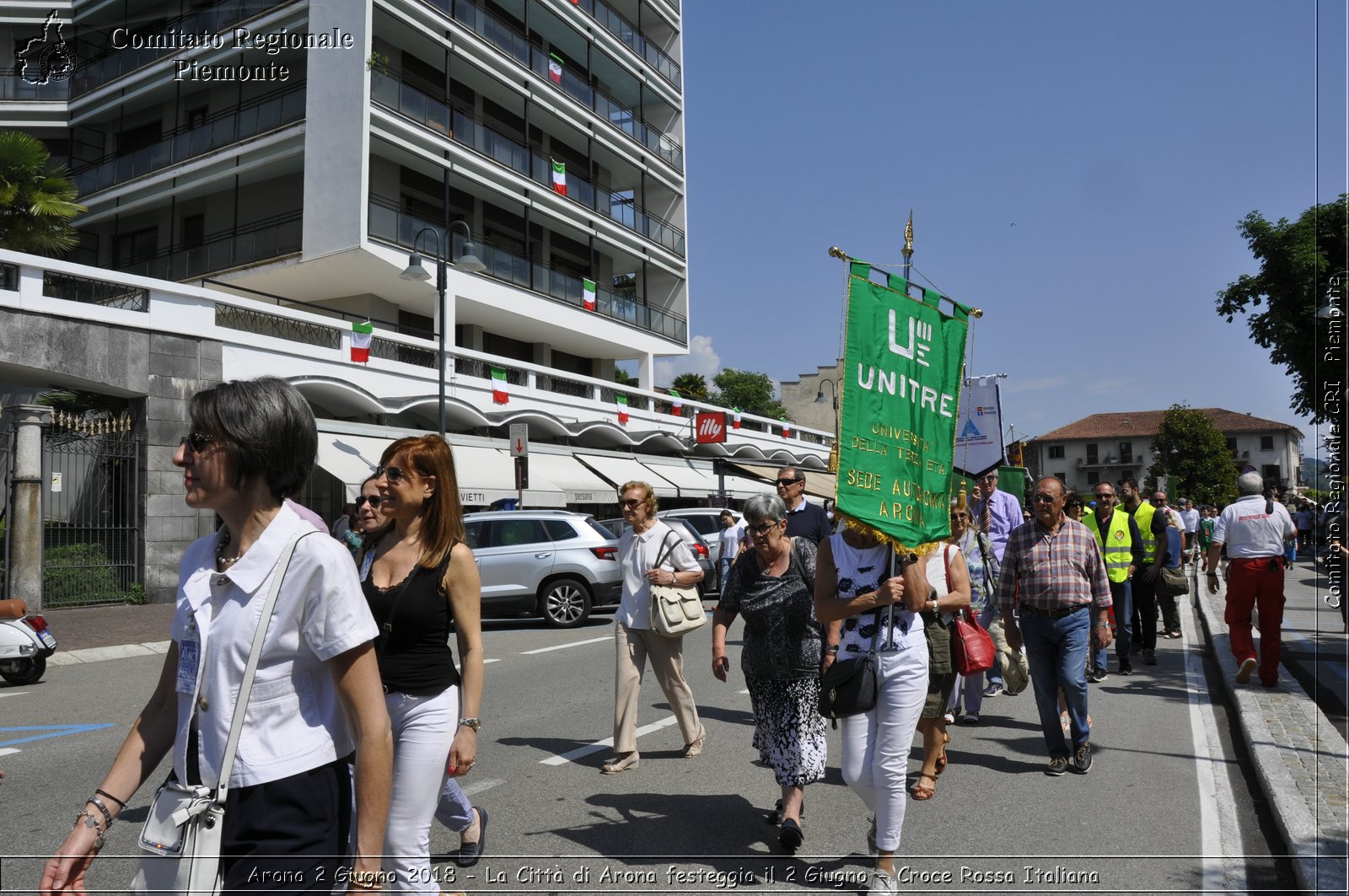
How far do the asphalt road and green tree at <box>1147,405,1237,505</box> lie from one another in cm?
7450

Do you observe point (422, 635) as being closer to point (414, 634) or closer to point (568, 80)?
point (414, 634)

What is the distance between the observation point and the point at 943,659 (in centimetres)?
588

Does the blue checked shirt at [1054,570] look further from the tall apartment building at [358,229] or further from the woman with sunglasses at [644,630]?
the tall apartment building at [358,229]

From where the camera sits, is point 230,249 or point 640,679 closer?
point 640,679

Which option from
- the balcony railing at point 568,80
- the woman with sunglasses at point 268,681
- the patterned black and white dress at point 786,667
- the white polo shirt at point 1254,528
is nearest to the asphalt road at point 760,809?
the patterned black and white dress at point 786,667

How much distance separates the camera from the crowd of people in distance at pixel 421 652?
2094 mm

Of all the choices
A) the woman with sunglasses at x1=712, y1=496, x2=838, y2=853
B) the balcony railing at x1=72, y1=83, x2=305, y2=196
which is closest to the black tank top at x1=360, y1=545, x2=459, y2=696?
the woman with sunglasses at x1=712, y1=496, x2=838, y2=853

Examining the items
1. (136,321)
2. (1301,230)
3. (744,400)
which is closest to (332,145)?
(136,321)

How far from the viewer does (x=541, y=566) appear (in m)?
14.6

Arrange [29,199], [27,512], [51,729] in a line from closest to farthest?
[51,729] < [27,512] < [29,199]

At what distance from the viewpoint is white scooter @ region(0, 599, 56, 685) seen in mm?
9445

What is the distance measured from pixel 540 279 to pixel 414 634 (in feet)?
89.6

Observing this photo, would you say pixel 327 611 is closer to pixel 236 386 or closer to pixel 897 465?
pixel 236 386

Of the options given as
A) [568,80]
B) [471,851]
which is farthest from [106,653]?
[568,80]
